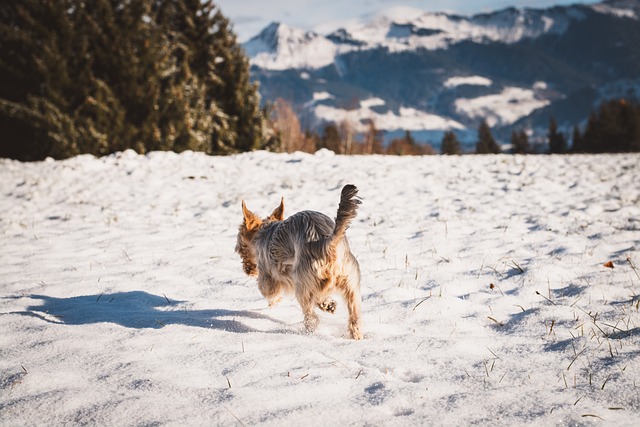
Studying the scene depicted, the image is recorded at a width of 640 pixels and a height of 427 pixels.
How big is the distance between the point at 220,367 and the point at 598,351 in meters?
2.81

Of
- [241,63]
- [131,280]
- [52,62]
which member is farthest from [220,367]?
[241,63]

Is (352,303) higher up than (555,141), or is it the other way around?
(555,141)

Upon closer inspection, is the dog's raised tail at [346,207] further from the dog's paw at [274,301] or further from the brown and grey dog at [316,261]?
the dog's paw at [274,301]

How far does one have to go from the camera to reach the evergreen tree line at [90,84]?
561 inches

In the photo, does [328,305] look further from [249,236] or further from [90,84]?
[90,84]

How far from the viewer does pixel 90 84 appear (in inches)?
587

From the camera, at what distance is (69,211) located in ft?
27.7

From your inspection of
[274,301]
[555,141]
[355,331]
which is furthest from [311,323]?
[555,141]

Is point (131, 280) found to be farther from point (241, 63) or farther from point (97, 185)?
point (241, 63)

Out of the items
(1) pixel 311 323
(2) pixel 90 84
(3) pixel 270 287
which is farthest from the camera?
(2) pixel 90 84

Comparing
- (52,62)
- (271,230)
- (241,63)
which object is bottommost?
(271,230)

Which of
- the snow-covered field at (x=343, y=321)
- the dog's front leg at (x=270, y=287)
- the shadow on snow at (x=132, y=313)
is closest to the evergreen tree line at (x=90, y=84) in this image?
the snow-covered field at (x=343, y=321)

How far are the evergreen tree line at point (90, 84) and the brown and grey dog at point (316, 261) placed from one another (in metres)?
13.7

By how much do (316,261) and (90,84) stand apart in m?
15.6
